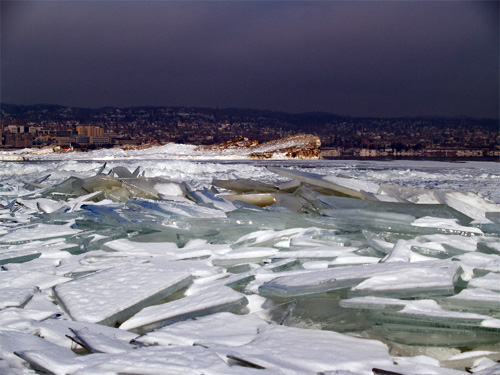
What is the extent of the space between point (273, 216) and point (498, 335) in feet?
5.79

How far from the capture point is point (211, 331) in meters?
1.44

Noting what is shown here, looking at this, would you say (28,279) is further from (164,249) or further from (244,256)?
(244,256)

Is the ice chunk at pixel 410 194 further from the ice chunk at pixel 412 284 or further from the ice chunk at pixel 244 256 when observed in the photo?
the ice chunk at pixel 412 284

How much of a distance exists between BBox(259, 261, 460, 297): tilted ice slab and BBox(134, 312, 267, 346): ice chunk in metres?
0.16

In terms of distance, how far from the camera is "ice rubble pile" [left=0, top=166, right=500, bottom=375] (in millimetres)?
1243

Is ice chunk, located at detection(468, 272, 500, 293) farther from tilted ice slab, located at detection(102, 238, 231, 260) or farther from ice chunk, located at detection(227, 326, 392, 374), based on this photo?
tilted ice slab, located at detection(102, 238, 231, 260)

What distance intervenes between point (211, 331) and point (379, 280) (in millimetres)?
640

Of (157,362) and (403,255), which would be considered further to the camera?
(403,255)

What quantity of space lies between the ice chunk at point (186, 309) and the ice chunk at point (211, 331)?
39mm

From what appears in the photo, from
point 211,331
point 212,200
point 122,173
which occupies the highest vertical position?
point 122,173

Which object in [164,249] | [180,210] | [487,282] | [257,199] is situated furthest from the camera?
[257,199]

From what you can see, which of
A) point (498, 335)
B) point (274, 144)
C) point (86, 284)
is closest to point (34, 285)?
point (86, 284)

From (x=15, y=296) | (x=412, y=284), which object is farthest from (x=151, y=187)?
(x=412, y=284)

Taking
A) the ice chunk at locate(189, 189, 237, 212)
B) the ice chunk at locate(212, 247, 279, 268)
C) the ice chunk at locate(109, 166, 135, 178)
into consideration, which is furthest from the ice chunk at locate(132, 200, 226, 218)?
the ice chunk at locate(109, 166, 135, 178)
